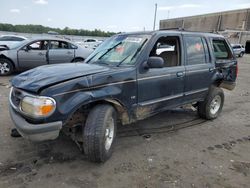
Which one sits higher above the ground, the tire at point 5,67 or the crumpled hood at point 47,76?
the crumpled hood at point 47,76

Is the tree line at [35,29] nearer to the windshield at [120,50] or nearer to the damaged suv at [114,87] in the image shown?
the damaged suv at [114,87]

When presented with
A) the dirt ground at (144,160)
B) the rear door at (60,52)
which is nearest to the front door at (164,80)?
the dirt ground at (144,160)

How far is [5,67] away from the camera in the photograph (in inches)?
388

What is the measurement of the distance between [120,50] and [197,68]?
1.70 meters

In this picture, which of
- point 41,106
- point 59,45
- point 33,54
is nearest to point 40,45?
point 33,54

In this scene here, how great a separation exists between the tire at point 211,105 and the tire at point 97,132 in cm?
279

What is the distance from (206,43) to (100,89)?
301 cm

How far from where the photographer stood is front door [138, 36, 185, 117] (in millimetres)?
4039

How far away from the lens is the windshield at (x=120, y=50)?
404 centimetres

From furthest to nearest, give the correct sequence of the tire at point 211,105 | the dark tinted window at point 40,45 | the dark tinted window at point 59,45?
the dark tinted window at point 59,45
the dark tinted window at point 40,45
the tire at point 211,105

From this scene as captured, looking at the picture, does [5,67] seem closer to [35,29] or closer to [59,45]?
[59,45]

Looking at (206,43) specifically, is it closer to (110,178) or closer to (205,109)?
(205,109)

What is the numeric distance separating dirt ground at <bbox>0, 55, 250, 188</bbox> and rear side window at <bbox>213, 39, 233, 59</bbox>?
168 cm

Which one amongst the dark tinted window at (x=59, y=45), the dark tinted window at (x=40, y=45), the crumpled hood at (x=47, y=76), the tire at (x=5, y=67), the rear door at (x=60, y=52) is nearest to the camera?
the crumpled hood at (x=47, y=76)
